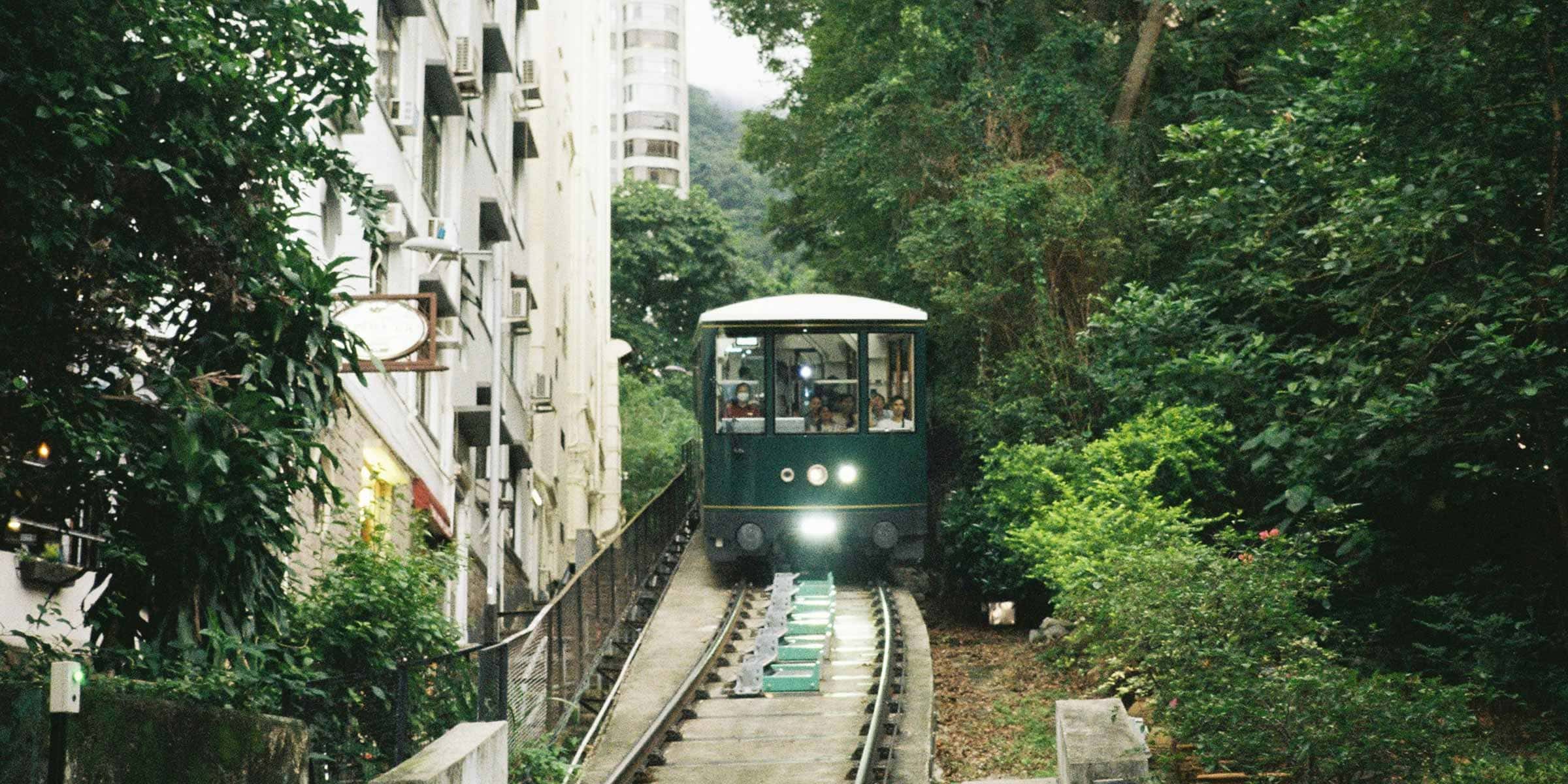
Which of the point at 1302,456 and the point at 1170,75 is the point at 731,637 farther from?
the point at 1170,75

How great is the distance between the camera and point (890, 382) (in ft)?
74.7

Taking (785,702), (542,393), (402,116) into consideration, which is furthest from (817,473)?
(542,393)

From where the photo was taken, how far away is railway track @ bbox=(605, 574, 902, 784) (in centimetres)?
1398

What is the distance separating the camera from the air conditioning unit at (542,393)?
1272 inches

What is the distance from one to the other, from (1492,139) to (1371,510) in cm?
446

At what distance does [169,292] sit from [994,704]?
393 inches

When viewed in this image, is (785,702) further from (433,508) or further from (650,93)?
(650,93)

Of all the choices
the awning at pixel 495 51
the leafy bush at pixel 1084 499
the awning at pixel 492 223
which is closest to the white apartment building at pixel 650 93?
the awning at pixel 492 223

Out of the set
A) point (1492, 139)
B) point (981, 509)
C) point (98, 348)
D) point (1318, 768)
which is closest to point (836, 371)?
point (981, 509)

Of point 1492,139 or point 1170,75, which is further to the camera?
point 1170,75

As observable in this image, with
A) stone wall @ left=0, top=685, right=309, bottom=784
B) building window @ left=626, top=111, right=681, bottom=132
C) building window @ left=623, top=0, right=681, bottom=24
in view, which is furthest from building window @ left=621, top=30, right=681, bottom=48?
stone wall @ left=0, top=685, right=309, bottom=784

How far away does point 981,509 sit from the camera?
2375 cm

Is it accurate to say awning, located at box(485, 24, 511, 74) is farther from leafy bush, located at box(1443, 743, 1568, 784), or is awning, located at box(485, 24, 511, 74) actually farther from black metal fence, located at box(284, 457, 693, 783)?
leafy bush, located at box(1443, 743, 1568, 784)

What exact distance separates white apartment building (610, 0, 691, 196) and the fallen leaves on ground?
76.8 meters
